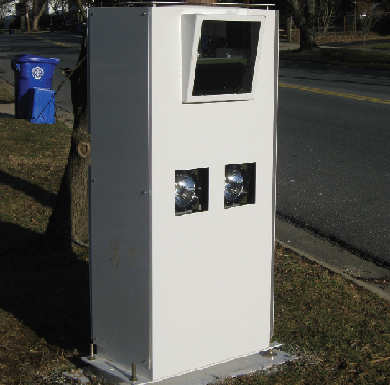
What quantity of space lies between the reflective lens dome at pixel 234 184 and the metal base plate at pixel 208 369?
0.86m

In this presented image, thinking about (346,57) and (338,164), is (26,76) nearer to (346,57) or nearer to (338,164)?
(338,164)

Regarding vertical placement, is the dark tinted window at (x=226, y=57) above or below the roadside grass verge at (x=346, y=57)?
below

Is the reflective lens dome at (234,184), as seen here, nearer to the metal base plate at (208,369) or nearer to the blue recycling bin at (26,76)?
the metal base plate at (208,369)

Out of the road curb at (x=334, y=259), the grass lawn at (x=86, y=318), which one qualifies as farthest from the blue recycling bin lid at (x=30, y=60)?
the road curb at (x=334, y=259)

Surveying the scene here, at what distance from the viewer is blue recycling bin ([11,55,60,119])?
11133 mm

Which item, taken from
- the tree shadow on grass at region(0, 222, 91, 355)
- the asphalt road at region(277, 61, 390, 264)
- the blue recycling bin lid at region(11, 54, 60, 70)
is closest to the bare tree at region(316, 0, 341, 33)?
the asphalt road at region(277, 61, 390, 264)

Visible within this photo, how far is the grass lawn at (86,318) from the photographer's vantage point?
10.5 feet

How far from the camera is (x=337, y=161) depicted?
8.42 m

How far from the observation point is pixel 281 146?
9391 mm

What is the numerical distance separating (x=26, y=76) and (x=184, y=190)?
9043 mm

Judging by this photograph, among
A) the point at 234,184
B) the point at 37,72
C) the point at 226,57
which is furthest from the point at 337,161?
the point at 37,72

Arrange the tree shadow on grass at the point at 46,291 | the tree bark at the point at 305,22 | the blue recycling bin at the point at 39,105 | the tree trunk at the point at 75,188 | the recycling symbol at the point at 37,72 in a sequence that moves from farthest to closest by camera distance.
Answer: the tree bark at the point at 305,22, the recycling symbol at the point at 37,72, the blue recycling bin at the point at 39,105, the tree trunk at the point at 75,188, the tree shadow on grass at the point at 46,291

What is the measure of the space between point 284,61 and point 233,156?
21.7 m

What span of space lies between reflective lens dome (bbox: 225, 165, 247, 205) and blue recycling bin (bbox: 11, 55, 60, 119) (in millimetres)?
8687
